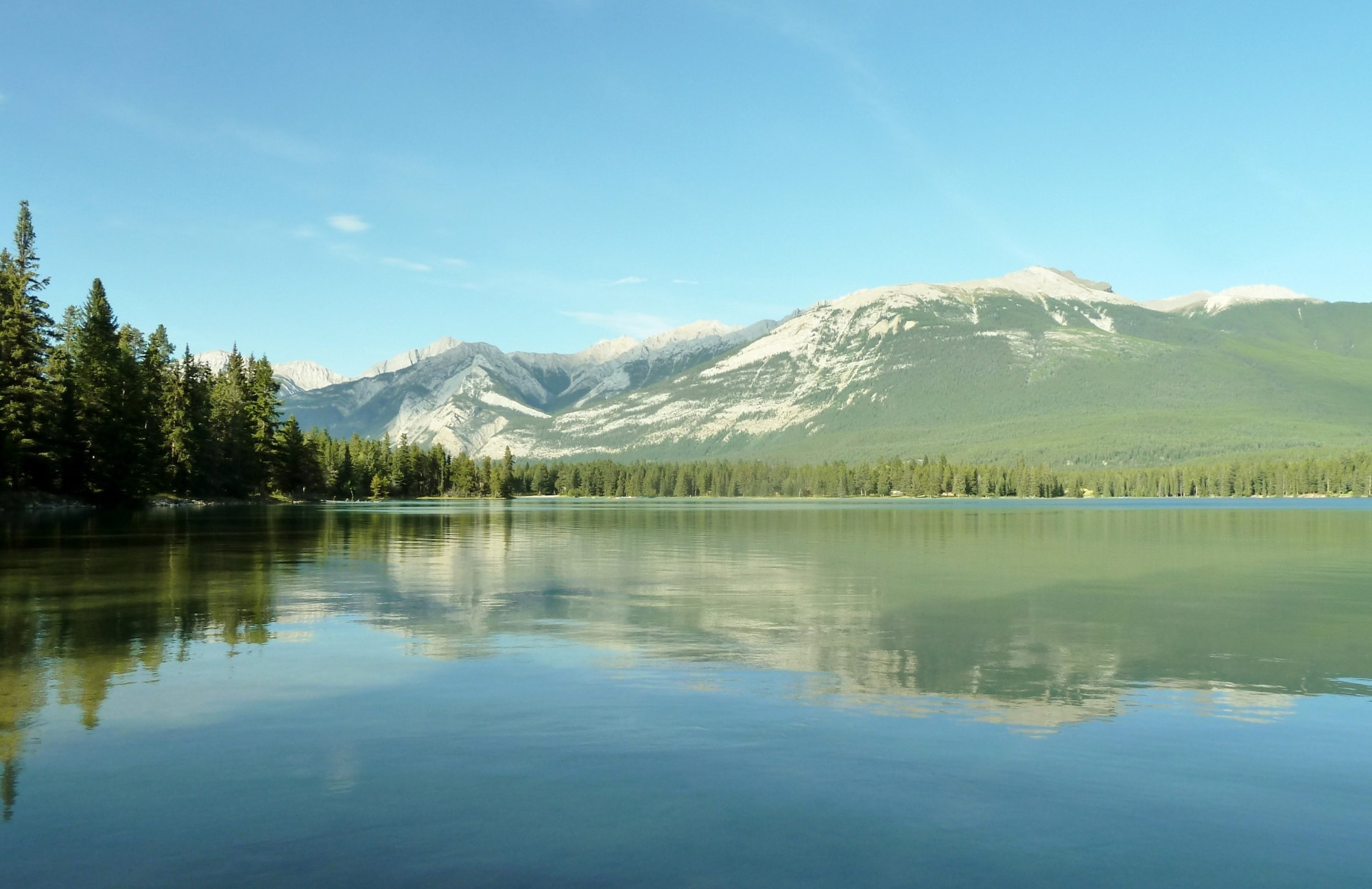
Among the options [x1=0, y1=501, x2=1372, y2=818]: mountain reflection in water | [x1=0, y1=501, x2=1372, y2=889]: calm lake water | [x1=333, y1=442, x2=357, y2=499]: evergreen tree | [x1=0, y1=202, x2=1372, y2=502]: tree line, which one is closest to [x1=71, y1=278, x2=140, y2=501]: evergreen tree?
[x1=0, y1=202, x2=1372, y2=502]: tree line

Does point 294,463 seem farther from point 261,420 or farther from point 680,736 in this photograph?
point 680,736

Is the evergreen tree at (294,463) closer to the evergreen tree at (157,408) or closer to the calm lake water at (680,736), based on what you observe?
the evergreen tree at (157,408)

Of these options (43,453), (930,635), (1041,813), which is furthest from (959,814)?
(43,453)

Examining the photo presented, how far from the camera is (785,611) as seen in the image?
29.0 meters

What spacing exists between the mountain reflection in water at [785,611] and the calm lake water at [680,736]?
185 mm

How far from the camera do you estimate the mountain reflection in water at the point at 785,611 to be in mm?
18609

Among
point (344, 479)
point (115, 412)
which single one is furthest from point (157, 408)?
point (344, 479)

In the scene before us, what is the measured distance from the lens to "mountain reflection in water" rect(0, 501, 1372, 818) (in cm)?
1861

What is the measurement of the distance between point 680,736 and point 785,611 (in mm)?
14724

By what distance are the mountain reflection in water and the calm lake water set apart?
7.3 inches

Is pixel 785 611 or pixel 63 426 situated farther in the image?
pixel 63 426

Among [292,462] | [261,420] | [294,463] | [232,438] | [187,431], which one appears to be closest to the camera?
[187,431]

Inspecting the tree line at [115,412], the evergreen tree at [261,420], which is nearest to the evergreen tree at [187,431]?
the tree line at [115,412]

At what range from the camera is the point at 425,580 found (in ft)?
123
